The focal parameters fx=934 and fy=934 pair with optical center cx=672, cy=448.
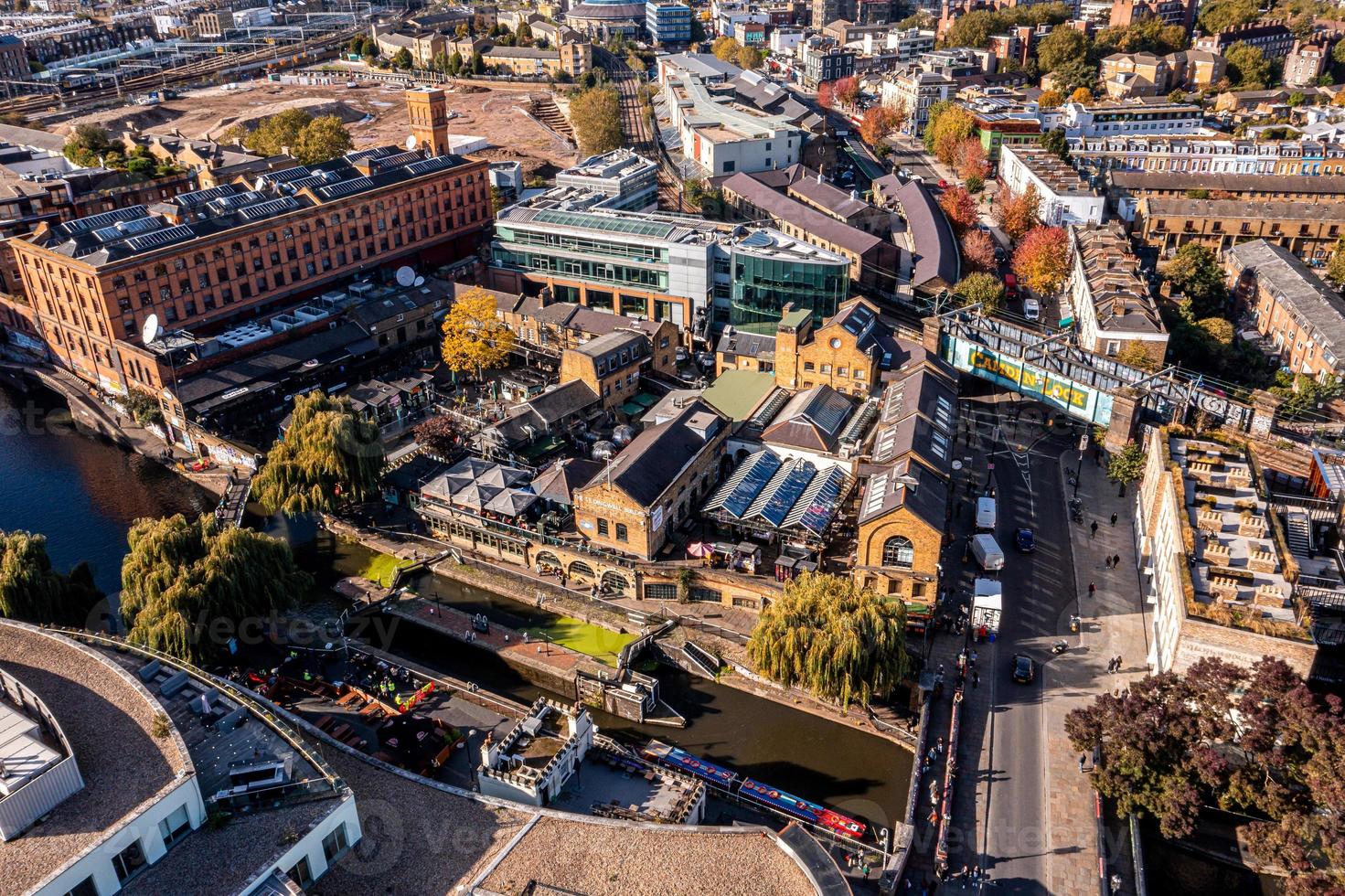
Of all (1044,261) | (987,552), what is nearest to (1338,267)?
(1044,261)

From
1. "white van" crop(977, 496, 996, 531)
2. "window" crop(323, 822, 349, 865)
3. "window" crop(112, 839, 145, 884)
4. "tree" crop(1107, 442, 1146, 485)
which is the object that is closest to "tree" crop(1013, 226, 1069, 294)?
"tree" crop(1107, 442, 1146, 485)

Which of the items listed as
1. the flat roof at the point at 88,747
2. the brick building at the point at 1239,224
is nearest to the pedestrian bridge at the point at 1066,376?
the brick building at the point at 1239,224

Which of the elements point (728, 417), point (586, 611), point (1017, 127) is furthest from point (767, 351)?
point (1017, 127)

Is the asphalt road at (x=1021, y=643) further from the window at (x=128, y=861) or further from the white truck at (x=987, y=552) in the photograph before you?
the window at (x=128, y=861)

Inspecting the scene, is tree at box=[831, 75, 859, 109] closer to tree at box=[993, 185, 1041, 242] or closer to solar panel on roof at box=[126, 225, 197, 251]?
tree at box=[993, 185, 1041, 242]

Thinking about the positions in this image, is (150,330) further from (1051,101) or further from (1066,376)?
(1051,101)
